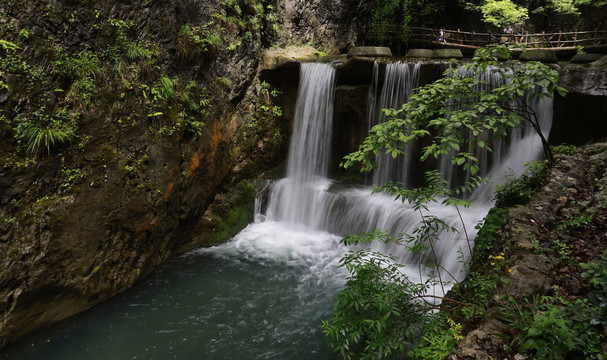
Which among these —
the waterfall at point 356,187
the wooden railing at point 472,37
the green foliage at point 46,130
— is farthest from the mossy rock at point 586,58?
the green foliage at point 46,130

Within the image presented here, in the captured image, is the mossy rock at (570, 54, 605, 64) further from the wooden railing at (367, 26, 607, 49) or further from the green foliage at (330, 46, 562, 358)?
the wooden railing at (367, 26, 607, 49)

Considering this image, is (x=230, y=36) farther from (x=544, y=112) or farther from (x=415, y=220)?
(x=544, y=112)

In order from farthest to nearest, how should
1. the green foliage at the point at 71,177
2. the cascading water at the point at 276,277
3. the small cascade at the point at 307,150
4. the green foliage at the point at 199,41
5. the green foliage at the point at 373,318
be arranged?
the small cascade at the point at 307,150, the green foliage at the point at 199,41, the green foliage at the point at 71,177, the cascading water at the point at 276,277, the green foliage at the point at 373,318

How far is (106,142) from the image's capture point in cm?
613

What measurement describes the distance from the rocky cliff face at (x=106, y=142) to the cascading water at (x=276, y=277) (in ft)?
2.14

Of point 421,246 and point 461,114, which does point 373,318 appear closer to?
point 421,246

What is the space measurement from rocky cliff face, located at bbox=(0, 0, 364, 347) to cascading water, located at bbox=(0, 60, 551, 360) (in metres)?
0.65

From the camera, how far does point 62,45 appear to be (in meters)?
5.71

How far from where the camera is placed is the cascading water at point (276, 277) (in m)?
5.33

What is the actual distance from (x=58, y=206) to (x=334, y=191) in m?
6.60

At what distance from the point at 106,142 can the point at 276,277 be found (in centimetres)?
430

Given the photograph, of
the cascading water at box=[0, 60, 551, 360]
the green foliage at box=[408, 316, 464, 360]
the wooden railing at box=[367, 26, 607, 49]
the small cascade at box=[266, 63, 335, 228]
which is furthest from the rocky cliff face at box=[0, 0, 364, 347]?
the wooden railing at box=[367, 26, 607, 49]

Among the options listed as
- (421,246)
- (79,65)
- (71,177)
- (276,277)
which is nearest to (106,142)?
(71,177)

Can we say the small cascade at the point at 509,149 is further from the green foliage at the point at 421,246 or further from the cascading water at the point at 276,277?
the green foliage at the point at 421,246
